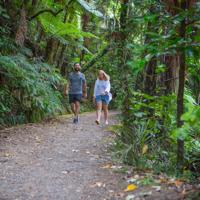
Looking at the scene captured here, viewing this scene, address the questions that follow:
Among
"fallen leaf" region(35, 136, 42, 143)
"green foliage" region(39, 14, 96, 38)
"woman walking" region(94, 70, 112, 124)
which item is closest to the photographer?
"fallen leaf" region(35, 136, 42, 143)

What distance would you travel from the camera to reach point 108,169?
5.23 m

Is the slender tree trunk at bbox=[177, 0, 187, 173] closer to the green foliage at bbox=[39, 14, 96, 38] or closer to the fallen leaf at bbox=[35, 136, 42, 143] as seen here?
the fallen leaf at bbox=[35, 136, 42, 143]

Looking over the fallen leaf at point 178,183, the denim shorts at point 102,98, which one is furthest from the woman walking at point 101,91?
the fallen leaf at point 178,183

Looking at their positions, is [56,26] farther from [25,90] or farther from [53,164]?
[53,164]

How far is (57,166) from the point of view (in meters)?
5.59

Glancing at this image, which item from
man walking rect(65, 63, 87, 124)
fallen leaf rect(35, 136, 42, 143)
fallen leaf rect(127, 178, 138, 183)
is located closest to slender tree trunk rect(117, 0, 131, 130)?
fallen leaf rect(35, 136, 42, 143)

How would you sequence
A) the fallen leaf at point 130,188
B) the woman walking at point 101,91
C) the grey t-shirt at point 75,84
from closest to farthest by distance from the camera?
the fallen leaf at point 130,188
the woman walking at point 101,91
the grey t-shirt at point 75,84

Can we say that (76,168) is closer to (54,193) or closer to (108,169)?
(108,169)

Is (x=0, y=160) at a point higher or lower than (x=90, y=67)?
lower

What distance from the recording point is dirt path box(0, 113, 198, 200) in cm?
438

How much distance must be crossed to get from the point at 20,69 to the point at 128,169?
428 centimetres

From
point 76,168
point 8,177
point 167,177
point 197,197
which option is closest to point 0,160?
point 8,177

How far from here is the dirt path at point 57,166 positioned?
4.38m

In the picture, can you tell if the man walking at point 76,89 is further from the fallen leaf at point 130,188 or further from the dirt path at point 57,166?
the fallen leaf at point 130,188
